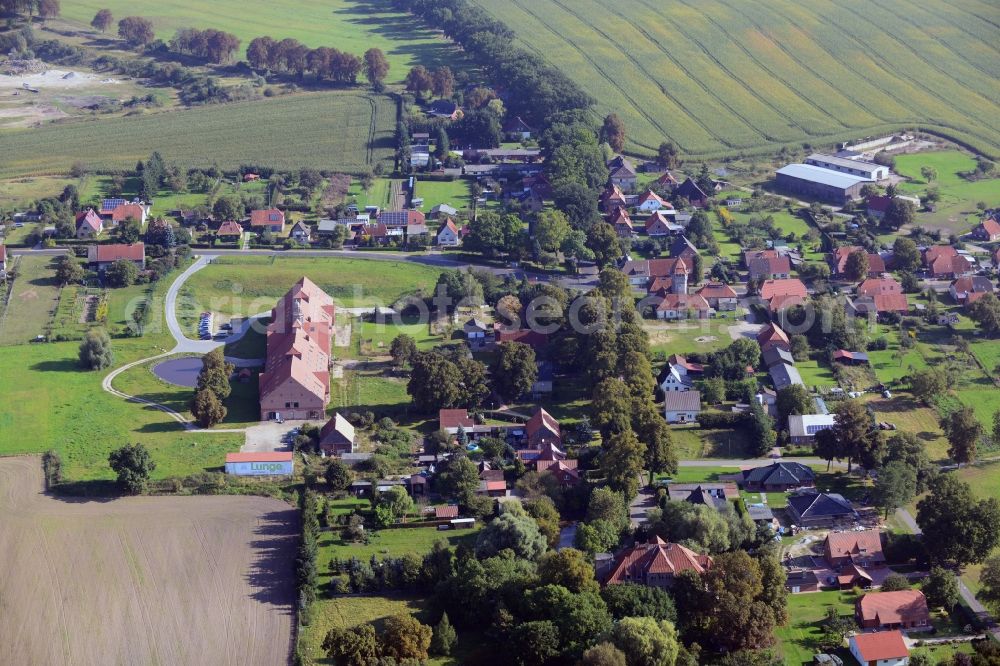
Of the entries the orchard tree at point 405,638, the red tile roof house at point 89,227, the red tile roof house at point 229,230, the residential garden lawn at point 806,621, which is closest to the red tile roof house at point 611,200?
the red tile roof house at point 229,230

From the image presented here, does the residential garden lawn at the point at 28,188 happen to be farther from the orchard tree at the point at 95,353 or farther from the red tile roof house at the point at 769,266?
the red tile roof house at the point at 769,266

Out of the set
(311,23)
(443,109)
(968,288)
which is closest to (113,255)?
(443,109)

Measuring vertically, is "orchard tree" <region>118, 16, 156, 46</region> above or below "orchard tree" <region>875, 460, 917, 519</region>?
above

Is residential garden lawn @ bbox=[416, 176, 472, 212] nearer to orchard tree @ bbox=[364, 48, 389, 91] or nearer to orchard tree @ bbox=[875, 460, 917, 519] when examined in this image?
orchard tree @ bbox=[364, 48, 389, 91]

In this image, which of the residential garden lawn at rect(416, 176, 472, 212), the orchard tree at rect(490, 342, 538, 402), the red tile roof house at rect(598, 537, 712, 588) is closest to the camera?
the red tile roof house at rect(598, 537, 712, 588)

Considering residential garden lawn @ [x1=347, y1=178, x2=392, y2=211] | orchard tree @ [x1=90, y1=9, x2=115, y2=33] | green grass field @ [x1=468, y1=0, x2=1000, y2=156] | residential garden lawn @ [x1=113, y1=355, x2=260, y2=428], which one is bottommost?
residential garden lawn @ [x1=113, y1=355, x2=260, y2=428]

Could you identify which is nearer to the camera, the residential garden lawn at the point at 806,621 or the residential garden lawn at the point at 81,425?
the residential garden lawn at the point at 806,621

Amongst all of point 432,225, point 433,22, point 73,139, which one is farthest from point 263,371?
point 433,22

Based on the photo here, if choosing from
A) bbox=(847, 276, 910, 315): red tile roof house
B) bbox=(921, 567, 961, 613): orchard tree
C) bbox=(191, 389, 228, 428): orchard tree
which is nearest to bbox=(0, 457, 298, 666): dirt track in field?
bbox=(191, 389, 228, 428): orchard tree
